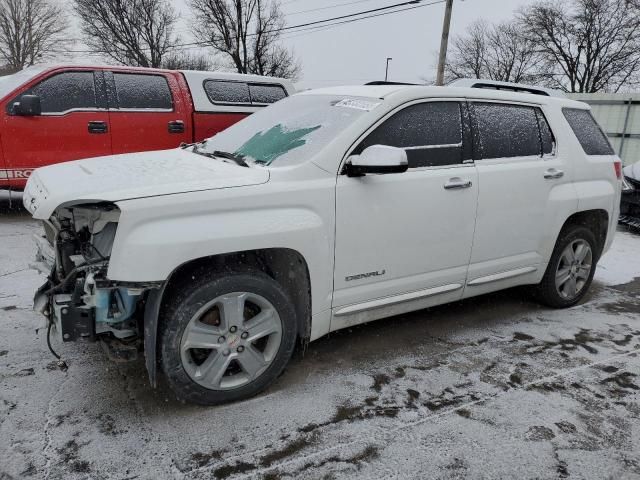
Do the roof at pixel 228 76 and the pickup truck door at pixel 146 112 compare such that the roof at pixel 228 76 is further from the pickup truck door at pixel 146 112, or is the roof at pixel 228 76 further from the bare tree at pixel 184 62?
the bare tree at pixel 184 62

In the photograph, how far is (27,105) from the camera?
250 inches

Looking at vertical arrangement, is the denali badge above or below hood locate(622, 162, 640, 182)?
below

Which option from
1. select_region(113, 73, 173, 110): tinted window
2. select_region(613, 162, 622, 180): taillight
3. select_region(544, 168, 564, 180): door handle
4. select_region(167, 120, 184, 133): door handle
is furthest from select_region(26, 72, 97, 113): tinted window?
select_region(613, 162, 622, 180): taillight

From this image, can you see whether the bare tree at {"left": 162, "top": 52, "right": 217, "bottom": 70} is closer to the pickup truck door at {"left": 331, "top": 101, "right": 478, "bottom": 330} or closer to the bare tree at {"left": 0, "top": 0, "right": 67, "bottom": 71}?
the bare tree at {"left": 0, "top": 0, "right": 67, "bottom": 71}

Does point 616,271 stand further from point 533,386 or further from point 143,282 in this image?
point 143,282

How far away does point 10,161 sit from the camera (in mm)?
6496

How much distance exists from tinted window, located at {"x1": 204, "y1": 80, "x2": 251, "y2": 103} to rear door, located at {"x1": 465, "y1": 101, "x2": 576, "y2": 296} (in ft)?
16.2

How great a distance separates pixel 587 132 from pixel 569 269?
1.19 meters

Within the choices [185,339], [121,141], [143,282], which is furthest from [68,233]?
[121,141]

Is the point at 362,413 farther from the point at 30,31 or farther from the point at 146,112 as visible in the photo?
the point at 30,31

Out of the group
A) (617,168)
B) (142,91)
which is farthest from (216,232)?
(142,91)

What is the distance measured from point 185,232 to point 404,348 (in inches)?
73.0

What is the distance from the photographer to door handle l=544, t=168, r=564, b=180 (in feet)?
13.0

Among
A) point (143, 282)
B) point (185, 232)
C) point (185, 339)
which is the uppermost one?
point (185, 232)
